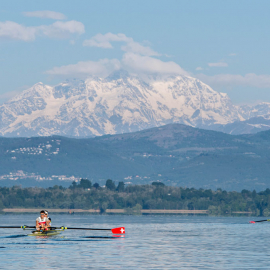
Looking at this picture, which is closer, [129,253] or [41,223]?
[129,253]

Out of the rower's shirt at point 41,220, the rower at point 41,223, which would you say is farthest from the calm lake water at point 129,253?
the rower's shirt at point 41,220

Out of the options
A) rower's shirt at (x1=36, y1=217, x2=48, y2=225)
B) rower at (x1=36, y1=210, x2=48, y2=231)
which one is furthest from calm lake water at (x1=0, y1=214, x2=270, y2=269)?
rower's shirt at (x1=36, y1=217, x2=48, y2=225)

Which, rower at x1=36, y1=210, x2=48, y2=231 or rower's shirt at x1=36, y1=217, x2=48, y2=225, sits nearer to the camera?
rower at x1=36, y1=210, x2=48, y2=231

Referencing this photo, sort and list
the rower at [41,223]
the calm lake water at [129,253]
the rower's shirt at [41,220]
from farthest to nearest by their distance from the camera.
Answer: the rower's shirt at [41,220]
the rower at [41,223]
the calm lake water at [129,253]

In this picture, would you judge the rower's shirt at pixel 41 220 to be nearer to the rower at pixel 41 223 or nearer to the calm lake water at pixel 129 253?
the rower at pixel 41 223

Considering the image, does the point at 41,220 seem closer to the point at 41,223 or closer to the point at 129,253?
the point at 41,223

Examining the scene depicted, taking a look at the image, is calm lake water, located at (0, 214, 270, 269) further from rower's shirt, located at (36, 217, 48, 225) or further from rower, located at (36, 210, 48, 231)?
rower's shirt, located at (36, 217, 48, 225)

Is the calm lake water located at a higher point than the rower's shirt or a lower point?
lower

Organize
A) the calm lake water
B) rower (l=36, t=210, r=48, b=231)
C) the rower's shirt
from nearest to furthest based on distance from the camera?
the calm lake water, rower (l=36, t=210, r=48, b=231), the rower's shirt

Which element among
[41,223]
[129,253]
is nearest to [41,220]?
[41,223]

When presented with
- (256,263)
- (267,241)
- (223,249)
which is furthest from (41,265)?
A: (267,241)

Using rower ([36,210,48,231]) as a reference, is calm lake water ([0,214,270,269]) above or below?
below

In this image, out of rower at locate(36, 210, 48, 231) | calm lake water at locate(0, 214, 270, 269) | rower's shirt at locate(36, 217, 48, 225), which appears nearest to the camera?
calm lake water at locate(0, 214, 270, 269)

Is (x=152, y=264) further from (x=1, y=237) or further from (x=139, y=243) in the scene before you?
(x=1, y=237)
